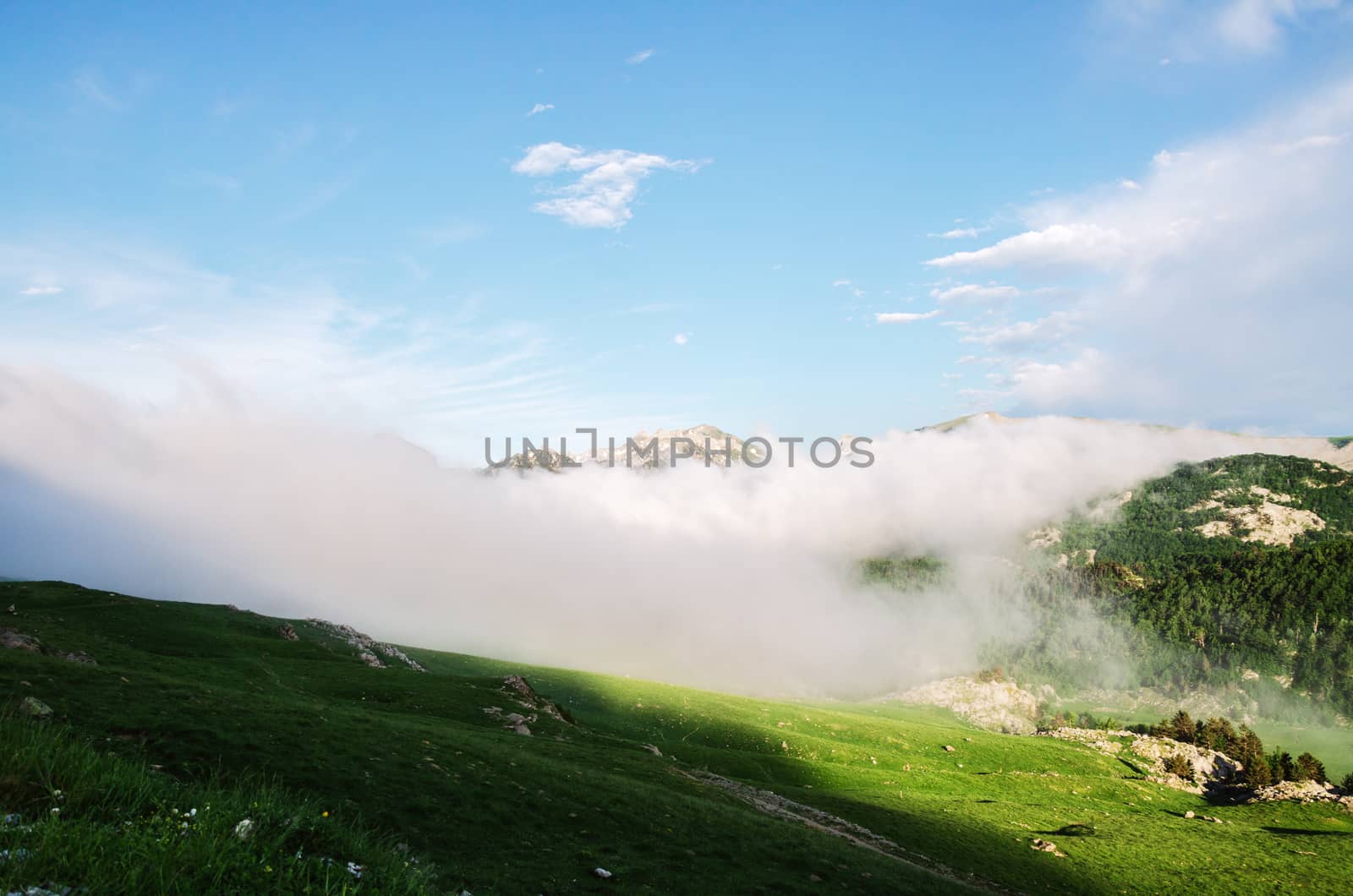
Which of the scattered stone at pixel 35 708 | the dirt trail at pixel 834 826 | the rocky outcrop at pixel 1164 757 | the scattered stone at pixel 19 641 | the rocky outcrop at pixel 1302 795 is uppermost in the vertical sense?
the scattered stone at pixel 35 708

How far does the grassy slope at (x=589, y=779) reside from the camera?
26.0 m

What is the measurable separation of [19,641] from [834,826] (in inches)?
2134

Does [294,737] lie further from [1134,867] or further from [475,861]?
Answer: [1134,867]

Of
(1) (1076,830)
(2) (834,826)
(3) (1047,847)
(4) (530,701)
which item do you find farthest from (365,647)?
(1) (1076,830)

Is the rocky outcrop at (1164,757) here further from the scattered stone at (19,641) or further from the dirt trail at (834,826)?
the scattered stone at (19,641)

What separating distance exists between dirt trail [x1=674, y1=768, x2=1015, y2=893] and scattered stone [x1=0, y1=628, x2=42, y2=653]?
137ft

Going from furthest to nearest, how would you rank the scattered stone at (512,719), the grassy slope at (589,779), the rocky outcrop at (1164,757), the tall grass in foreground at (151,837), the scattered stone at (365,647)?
the rocky outcrop at (1164,757) < the scattered stone at (365,647) < the scattered stone at (512,719) < the grassy slope at (589,779) < the tall grass in foreground at (151,837)

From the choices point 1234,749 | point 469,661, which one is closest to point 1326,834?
point 1234,749

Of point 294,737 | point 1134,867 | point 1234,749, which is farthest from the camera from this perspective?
point 1234,749

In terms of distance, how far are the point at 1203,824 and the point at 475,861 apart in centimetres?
7809

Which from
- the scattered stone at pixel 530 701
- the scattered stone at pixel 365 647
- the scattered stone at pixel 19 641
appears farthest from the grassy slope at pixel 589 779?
the scattered stone at pixel 365 647

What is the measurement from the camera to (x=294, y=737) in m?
29.6

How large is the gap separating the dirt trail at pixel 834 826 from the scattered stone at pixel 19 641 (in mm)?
41873

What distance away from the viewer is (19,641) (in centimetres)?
4072
